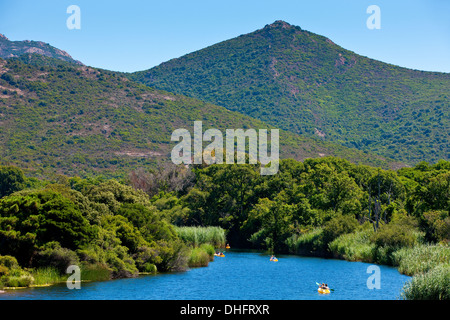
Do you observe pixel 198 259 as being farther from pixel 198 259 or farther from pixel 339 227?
pixel 339 227

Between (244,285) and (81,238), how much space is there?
39.7 ft

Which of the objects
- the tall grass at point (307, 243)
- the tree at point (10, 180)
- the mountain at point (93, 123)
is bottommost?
the tall grass at point (307, 243)

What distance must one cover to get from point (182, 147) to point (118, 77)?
52.8 metres

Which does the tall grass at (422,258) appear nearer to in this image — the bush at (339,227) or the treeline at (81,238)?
the bush at (339,227)

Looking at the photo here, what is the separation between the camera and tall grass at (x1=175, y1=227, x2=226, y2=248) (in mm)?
66625

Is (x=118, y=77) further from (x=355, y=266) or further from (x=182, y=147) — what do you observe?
(x=355, y=266)

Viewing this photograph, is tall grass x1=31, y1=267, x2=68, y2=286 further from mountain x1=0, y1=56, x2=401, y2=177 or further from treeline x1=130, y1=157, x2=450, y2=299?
mountain x1=0, y1=56, x2=401, y2=177

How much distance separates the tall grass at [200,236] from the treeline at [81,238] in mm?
11442

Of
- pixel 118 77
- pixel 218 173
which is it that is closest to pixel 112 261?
pixel 218 173

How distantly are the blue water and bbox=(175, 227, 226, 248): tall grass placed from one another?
864cm

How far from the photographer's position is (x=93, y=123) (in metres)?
153

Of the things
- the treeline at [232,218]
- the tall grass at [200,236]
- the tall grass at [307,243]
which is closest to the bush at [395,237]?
the treeline at [232,218]

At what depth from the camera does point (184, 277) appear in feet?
152

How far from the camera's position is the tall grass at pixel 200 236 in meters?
66.6
